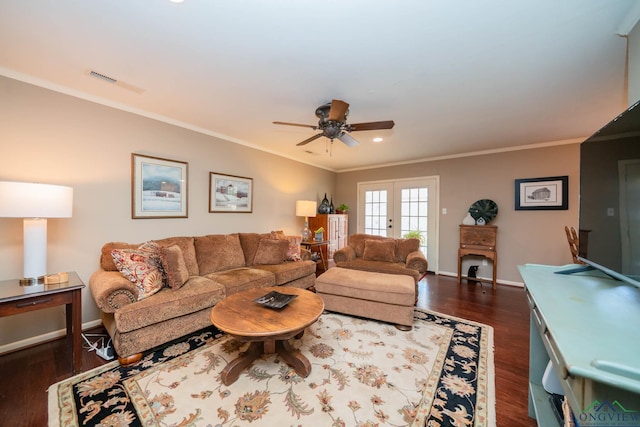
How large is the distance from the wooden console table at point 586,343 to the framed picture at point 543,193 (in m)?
3.19

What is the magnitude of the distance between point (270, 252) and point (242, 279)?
2.67 feet

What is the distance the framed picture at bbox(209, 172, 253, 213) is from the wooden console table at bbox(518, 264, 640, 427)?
12.0ft

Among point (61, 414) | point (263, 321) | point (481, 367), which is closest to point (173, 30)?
point (263, 321)

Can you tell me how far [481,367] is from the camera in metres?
1.91

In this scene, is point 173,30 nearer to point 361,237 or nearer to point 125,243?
point 125,243

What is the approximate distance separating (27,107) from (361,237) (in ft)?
13.5

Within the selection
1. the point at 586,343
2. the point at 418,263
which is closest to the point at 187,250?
the point at 418,263

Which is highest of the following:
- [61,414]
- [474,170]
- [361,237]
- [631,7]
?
[631,7]

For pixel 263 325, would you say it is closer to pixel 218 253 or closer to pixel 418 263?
pixel 218 253

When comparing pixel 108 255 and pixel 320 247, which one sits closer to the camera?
pixel 108 255

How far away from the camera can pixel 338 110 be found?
220cm

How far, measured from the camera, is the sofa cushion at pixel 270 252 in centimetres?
352

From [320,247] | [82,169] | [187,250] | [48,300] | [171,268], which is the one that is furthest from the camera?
[320,247]

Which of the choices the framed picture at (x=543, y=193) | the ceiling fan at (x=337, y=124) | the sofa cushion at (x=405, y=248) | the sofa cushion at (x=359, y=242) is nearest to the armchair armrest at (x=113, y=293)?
the ceiling fan at (x=337, y=124)
